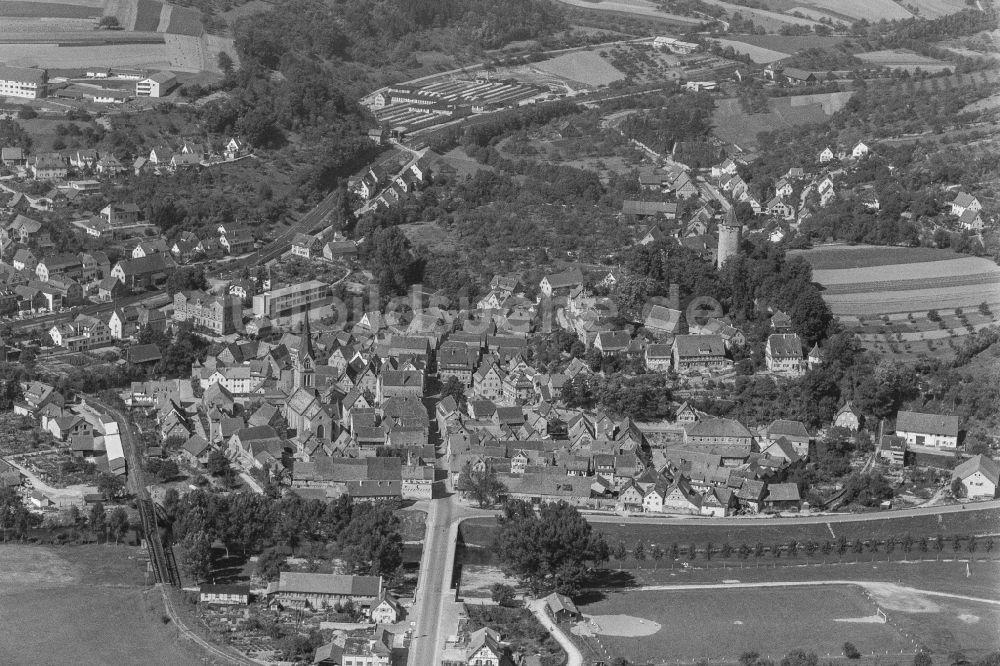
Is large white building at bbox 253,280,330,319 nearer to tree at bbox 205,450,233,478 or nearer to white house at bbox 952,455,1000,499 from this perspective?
tree at bbox 205,450,233,478

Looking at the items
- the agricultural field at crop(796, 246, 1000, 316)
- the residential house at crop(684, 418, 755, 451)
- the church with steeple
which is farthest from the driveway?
the agricultural field at crop(796, 246, 1000, 316)

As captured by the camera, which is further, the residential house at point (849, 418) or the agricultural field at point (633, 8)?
the agricultural field at point (633, 8)

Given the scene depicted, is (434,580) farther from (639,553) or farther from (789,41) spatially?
(789,41)

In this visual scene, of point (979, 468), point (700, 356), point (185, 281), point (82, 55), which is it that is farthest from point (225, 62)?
point (979, 468)

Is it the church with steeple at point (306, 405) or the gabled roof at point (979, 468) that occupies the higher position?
the gabled roof at point (979, 468)

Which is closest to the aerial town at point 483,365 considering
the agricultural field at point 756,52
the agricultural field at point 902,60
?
the agricultural field at point 902,60

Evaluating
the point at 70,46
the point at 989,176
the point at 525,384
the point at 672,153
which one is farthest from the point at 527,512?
the point at 70,46

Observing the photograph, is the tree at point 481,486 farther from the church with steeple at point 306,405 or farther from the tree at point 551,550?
the church with steeple at point 306,405

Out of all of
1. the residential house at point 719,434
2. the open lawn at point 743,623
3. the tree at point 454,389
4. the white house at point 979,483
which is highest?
the white house at point 979,483
